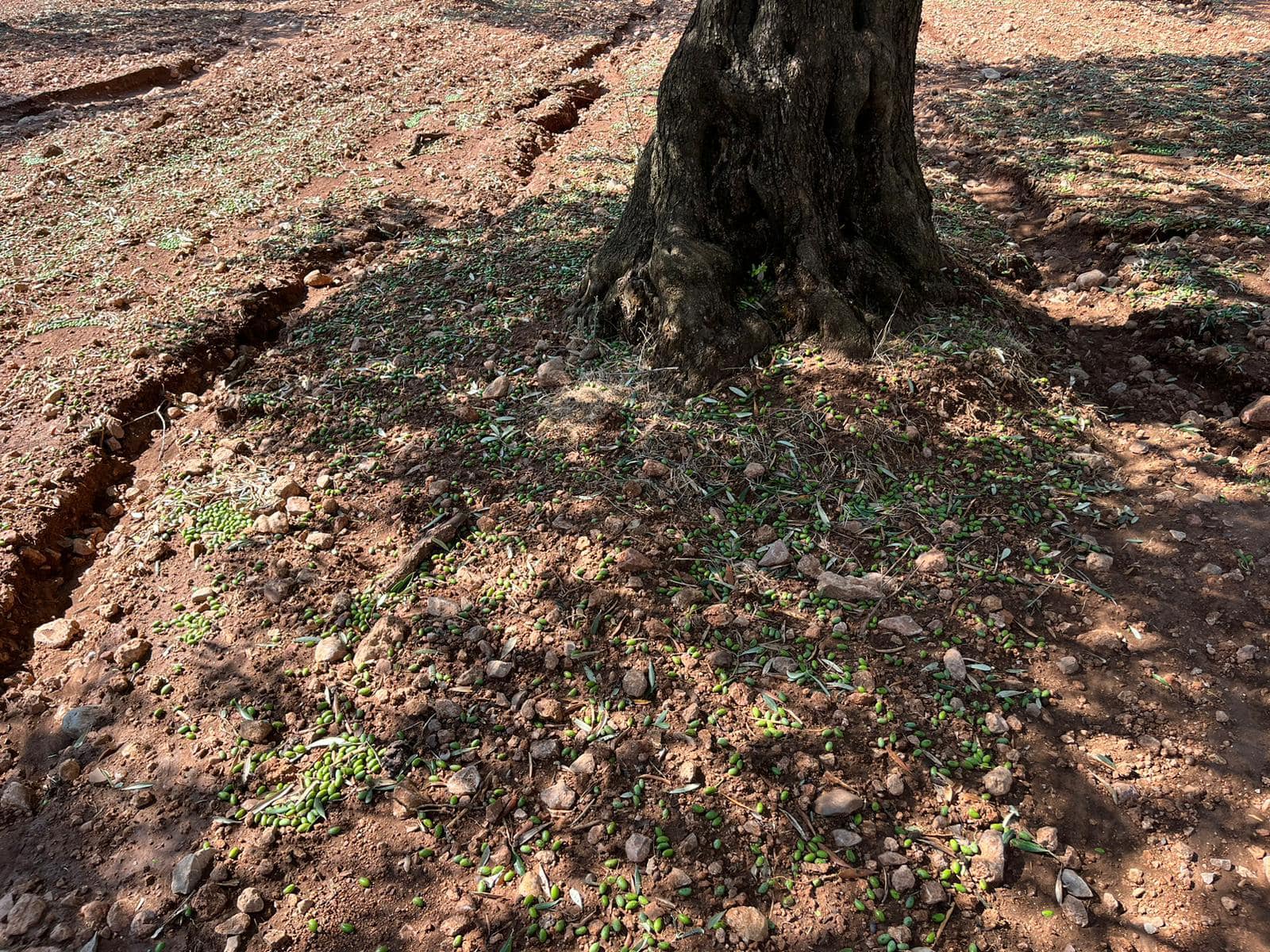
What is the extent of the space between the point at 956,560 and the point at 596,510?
54.7 inches

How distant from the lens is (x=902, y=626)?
2650mm

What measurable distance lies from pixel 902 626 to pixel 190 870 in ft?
7.68

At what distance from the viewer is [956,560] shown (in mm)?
2855

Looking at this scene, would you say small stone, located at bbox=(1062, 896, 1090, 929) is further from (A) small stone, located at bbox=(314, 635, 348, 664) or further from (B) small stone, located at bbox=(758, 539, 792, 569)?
(A) small stone, located at bbox=(314, 635, 348, 664)

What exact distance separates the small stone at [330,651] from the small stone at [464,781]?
2.22ft

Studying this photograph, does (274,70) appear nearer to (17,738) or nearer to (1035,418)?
(17,738)

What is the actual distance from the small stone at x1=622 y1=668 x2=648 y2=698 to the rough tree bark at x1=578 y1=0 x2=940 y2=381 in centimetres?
146

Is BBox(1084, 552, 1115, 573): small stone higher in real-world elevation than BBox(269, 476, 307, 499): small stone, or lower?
lower

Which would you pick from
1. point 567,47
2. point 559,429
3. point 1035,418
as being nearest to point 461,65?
point 567,47

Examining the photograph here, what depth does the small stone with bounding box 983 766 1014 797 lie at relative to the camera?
7.29 feet

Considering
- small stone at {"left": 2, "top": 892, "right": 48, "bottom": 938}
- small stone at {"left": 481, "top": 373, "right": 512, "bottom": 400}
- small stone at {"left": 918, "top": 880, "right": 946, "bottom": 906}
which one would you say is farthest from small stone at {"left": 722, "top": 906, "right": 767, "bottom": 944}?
small stone at {"left": 481, "top": 373, "right": 512, "bottom": 400}

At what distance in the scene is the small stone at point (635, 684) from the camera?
2.54 meters

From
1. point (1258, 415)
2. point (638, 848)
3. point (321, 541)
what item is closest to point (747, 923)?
point (638, 848)

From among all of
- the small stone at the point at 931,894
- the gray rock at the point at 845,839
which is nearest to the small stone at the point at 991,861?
the small stone at the point at 931,894
